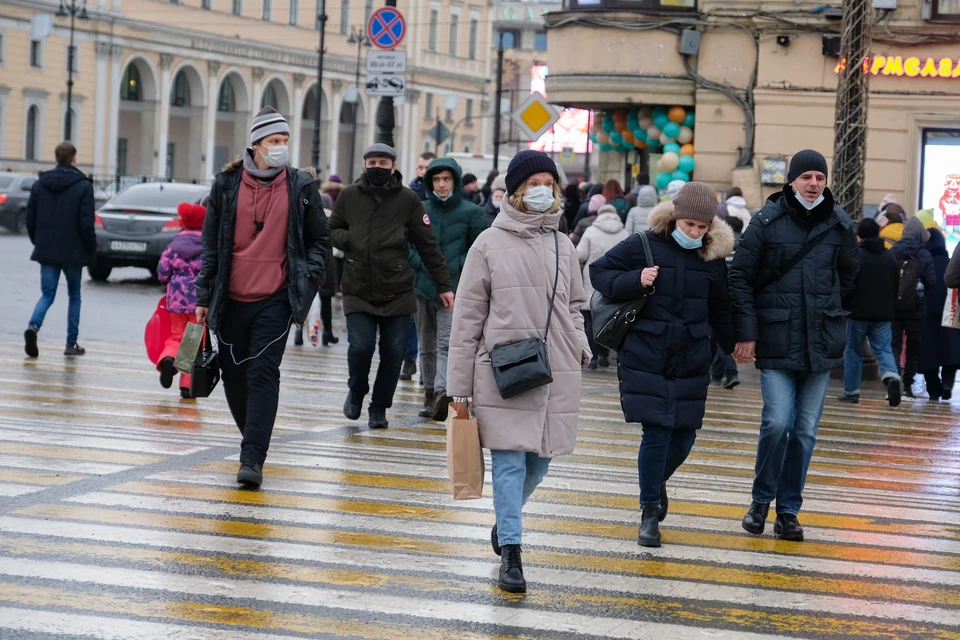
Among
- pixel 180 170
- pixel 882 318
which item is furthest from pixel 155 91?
pixel 882 318

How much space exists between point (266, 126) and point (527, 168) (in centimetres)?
249

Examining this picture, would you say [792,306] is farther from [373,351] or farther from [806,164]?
[373,351]

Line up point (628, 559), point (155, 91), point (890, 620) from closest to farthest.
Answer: point (890, 620)
point (628, 559)
point (155, 91)

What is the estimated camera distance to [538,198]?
6570mm

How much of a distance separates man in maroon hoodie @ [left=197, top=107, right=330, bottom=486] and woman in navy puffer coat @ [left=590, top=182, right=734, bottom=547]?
6.61 feet

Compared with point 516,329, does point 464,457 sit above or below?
below

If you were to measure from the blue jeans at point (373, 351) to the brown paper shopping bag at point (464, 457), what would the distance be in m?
4.55

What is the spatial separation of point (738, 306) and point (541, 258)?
1424mm

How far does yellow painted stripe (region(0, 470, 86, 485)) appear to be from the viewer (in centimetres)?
838

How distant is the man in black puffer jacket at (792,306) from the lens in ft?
25.0

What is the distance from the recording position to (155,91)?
80.0 meters

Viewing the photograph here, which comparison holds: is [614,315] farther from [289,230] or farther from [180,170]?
[180,170]

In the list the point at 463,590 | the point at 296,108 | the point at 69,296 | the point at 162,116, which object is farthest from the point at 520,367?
the point at 296,108

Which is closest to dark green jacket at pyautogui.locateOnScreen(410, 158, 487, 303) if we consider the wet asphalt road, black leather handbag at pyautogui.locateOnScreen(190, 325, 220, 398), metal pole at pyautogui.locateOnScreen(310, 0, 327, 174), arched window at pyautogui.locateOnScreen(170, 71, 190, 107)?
the wet asphalt road
